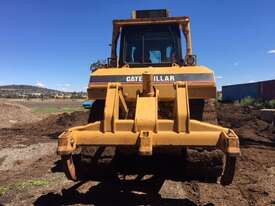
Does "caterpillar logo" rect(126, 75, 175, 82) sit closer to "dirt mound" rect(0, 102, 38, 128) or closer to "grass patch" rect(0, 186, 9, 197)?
"grass patch" rect(0, 186, 9, 197)

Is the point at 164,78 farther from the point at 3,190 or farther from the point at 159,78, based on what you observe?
the point at 3,190

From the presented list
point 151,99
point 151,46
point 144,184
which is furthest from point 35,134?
point 151,99

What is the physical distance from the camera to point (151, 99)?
585cm

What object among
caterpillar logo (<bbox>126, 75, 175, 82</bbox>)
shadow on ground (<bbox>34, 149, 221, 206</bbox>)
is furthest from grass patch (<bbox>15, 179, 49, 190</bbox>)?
caterpillar logo (<bbox>126, 75, 175, 82</bbox>)

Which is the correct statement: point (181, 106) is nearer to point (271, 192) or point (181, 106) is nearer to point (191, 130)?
point (191, 130)

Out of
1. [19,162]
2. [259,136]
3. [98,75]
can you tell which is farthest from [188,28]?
[259,136]

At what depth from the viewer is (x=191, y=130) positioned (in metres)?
5.22

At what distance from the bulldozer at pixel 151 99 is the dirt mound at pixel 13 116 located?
1518 centimetres

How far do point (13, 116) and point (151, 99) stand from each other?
67.4ft

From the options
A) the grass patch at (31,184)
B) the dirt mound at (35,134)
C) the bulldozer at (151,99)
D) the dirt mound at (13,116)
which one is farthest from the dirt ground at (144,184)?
the dirt mound at (13,116)

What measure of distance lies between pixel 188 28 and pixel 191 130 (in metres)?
3.36

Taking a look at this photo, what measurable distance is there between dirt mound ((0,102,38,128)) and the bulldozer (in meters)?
15.2

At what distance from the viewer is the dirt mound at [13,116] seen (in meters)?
22.5

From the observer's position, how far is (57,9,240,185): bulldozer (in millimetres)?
5094
